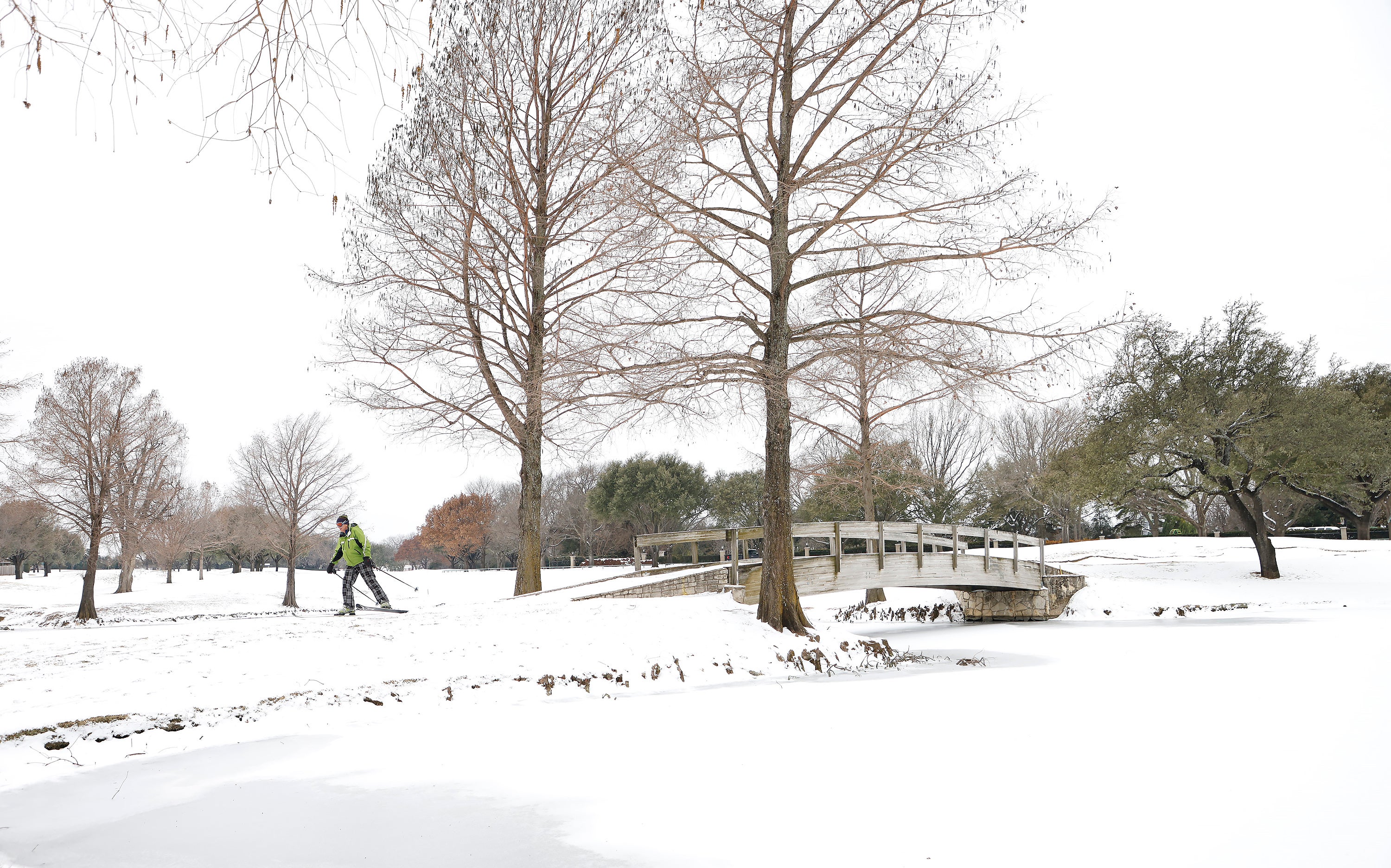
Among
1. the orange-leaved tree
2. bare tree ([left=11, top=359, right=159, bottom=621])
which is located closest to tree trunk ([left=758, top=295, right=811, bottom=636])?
bare tree ([left=11, top=359, right=159, bottom=621])

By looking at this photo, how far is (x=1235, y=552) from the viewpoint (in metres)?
28.8

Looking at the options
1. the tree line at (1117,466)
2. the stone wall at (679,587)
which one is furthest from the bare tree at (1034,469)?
the stone wall at (679,587)

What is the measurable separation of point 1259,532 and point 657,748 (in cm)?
2615

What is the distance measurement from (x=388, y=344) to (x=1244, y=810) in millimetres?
14232

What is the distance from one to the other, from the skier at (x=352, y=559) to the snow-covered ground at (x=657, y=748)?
0.46 meters

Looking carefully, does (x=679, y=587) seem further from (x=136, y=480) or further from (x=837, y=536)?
(x=136, y=480)

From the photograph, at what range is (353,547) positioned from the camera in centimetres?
1174

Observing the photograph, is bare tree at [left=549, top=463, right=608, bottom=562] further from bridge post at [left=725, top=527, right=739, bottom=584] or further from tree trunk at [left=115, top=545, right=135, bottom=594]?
bridge post at [left=725, top=527, right=739, bottom=584]

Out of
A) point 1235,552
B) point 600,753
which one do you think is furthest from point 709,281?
point 1235,552

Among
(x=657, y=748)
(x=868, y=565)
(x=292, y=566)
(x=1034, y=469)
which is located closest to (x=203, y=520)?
(x=292, y=566)

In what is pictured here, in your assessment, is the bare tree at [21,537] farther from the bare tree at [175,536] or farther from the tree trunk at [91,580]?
the tree trunk at [91,580]

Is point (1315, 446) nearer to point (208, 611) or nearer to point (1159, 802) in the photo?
point (1159, 802)

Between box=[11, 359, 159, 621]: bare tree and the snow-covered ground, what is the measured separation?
10539 mm

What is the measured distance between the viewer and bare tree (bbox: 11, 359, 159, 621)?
19656mm
